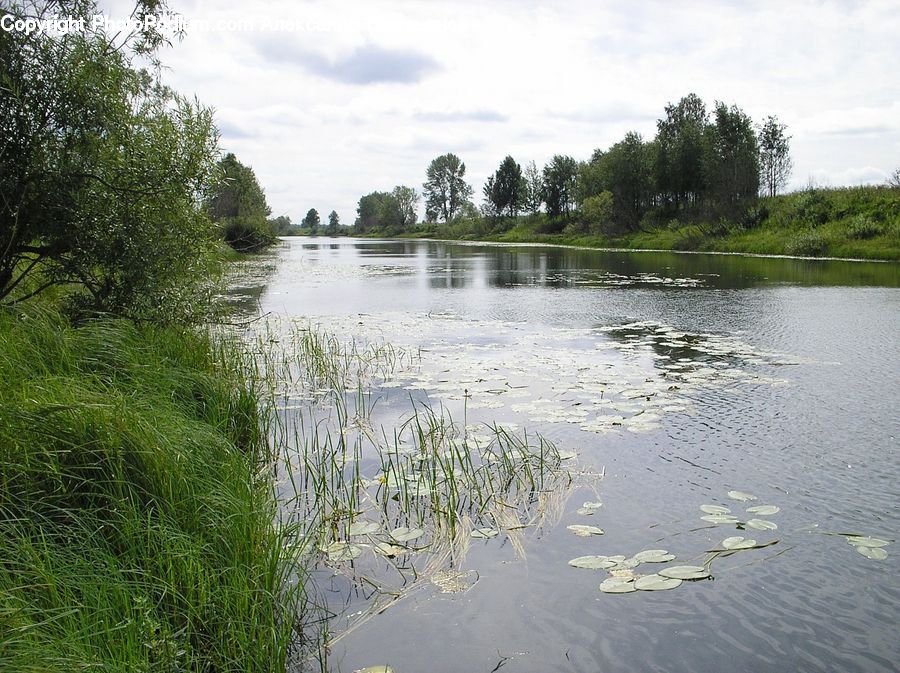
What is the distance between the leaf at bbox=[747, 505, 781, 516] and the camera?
18.7ft

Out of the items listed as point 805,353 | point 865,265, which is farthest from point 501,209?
point 805,353

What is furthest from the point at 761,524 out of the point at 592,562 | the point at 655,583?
the point at 592,562

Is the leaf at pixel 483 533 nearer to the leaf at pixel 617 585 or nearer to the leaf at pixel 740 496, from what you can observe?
the leaf at pixel 617 585

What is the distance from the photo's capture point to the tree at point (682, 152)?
5931 cm

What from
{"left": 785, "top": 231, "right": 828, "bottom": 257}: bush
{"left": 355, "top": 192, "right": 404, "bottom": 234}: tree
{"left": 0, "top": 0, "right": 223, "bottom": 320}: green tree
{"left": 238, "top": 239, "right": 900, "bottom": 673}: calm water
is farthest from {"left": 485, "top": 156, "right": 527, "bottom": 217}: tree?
{"left": 0, "top": 0, "right": 223, "bottom": 320}: green tree

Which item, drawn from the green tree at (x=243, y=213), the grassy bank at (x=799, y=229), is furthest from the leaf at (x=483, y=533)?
the grassy bank at (x=799, y=229)

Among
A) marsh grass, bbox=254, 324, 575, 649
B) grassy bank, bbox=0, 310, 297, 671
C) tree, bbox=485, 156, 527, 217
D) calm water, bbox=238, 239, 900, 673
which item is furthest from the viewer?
tree, bbox=485, 156, 527, 217

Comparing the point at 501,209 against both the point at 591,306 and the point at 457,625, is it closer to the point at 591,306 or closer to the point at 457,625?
the point at 591,306

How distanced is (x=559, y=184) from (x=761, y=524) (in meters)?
85.5

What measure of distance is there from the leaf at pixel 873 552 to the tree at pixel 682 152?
5587cm

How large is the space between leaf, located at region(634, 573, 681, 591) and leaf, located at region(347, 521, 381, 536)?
7.01 feet

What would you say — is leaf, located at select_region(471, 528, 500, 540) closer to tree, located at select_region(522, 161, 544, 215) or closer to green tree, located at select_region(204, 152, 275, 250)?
green tree, located at select_region(204, 152, 275, 250)

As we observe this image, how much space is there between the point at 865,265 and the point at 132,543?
34833 mm

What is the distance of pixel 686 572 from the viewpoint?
476 cm
